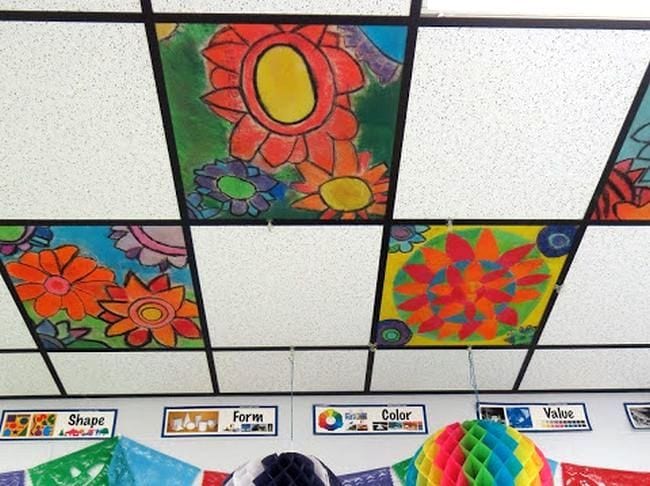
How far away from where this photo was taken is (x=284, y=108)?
147 cm

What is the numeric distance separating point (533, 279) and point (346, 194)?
0.72 metres

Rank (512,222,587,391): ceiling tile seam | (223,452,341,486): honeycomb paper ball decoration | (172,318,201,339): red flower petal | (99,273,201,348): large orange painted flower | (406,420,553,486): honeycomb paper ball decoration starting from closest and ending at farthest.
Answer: (223,452,341,486): honeycomb paper ball decoration < (406,420,553,486): honeycomb paper ball decoration < (512,222,587,391): ceiling tile seam < (99,273,201,348): large orange painted flower < (172,318,201,339): red flower petal

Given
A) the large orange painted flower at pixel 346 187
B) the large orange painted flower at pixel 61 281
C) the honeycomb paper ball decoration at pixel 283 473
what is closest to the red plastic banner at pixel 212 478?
the large orange painted flower at pixel 61 281

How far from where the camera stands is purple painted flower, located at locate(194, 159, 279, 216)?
1.61 m

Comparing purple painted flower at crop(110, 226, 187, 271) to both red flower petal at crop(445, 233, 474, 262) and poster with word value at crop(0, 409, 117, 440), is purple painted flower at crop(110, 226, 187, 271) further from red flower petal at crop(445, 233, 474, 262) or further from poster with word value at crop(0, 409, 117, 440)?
poster with word value at crop(0, 409, 117, 440)

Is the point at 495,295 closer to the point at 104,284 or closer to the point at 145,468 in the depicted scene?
the point at 104,284

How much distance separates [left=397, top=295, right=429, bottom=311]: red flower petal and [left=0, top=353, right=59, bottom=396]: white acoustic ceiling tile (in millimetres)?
1323

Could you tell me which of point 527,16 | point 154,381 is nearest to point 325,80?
point 527,16

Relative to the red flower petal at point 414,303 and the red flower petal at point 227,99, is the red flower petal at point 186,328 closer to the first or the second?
the red flower petal at point 414,303

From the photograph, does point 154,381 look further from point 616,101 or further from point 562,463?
point 616,101

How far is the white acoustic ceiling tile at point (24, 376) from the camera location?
227cm

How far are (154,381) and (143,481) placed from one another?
1.19ft

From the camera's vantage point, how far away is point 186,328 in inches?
84.7

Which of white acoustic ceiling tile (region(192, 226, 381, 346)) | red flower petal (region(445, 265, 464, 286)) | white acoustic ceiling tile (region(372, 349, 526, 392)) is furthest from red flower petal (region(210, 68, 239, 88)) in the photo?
white acoustic ceiling tile (region(372, 349, 526, 392))
